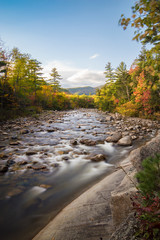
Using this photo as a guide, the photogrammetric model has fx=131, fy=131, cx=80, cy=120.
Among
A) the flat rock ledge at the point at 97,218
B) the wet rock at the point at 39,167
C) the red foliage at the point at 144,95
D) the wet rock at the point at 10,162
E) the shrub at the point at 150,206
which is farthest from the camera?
the red foliage at the point at 144,95

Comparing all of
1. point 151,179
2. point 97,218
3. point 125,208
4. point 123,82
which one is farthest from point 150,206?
point 123,82

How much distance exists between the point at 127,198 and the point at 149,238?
743mm

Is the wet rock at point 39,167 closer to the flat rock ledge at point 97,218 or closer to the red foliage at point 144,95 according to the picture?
the flat rock ledge at point 97,218

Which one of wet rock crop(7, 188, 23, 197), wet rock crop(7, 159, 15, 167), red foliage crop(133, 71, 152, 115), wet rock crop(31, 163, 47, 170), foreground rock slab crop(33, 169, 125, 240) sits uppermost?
red foliage crop(133, 71, 152, 115)

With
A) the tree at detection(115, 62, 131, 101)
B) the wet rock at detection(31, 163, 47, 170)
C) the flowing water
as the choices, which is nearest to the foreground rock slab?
the flowing water

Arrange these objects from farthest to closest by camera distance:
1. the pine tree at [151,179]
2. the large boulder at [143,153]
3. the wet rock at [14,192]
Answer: the wet rock at [14,192]
the large boulder at [143,153]
the pine tree at [151,179]

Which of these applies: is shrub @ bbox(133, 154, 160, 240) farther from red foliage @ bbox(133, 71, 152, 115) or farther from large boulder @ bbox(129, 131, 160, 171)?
red foliage @ bbox(133, 71, 152, 115)

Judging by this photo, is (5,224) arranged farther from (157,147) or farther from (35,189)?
(157,147)

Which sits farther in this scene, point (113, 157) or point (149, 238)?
point (113, 157)

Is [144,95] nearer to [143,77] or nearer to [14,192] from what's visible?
[143,77]

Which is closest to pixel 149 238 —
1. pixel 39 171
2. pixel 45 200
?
pixel 45 200

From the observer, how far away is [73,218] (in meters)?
2.22

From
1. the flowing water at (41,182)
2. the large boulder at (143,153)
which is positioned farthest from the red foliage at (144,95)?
the large boulder at (143,153)

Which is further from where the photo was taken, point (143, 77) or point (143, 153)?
point (143, 77)
